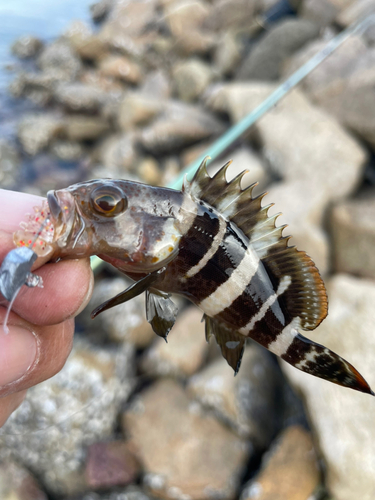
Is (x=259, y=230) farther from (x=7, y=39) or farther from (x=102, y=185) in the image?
(x=7, y=39)

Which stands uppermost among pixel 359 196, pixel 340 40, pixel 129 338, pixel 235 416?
pixel 340 40

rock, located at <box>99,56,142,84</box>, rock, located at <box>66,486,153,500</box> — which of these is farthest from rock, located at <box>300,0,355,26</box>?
rock, located at <box>66,486,153,500</box>

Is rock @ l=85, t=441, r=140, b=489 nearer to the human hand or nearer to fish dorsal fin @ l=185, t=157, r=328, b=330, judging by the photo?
the human hand

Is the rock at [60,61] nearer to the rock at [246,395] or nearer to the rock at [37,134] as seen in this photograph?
the rock at [37,134]

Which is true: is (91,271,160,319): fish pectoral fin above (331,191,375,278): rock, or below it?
above

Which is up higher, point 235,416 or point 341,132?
point 341,132

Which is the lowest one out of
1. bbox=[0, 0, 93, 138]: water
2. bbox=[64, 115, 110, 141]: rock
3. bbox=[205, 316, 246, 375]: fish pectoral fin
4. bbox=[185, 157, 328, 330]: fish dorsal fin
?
bbox=[0, 0, 93, 138]: water

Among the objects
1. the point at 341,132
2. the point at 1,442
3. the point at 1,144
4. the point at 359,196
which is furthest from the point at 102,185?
the point at 1,144
